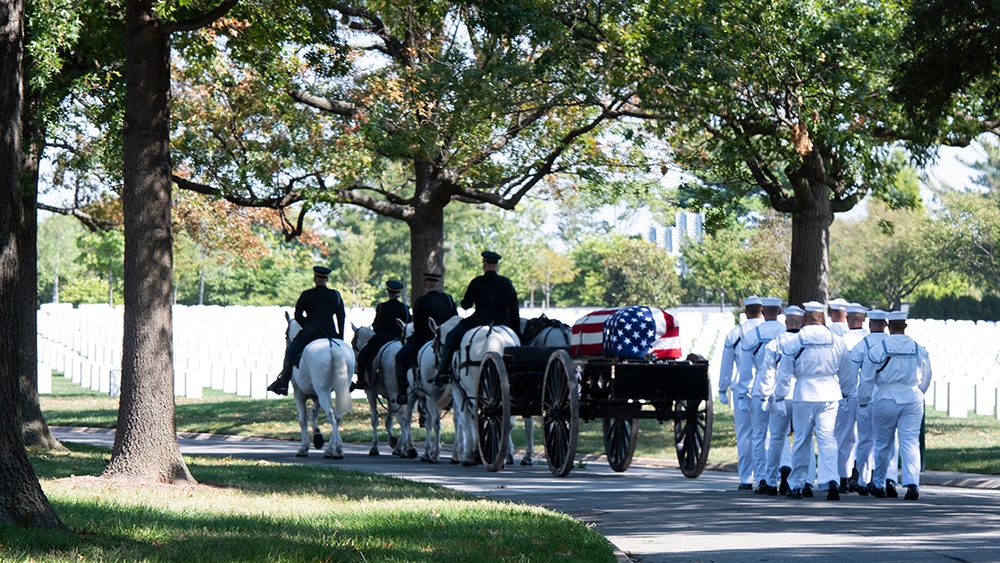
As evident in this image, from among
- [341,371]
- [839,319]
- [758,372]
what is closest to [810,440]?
[758,372]

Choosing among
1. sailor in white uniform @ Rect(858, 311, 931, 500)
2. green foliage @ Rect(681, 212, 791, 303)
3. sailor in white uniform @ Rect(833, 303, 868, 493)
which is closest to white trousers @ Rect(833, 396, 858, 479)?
sailor in white uniform @ Rect(833, 303, 868, 493)

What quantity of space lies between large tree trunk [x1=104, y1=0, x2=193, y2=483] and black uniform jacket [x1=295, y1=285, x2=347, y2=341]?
5.65 meters

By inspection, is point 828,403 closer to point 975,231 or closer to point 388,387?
point 388,387

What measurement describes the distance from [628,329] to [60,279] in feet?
311

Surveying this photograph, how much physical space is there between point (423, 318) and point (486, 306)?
1.71 metres

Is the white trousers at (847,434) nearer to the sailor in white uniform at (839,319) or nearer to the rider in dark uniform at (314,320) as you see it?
the sailor in white uniform at (839,319)

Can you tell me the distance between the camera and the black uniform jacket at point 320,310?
19.6 meters

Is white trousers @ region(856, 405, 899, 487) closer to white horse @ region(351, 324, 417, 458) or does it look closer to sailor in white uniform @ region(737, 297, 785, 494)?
sailor in white uniform @ region(737, 297, 785, 494)

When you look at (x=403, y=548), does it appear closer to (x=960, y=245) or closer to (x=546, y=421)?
(x=546, y=421)

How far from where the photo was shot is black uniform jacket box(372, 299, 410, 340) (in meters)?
20.9

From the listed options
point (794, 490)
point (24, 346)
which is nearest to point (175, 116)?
point (24, 346)

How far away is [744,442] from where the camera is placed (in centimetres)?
1606

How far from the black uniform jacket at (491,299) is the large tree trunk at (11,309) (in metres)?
8.44

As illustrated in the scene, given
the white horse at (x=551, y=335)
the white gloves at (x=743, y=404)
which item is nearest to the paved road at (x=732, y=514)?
the white gloves at (x=743, y=404)
